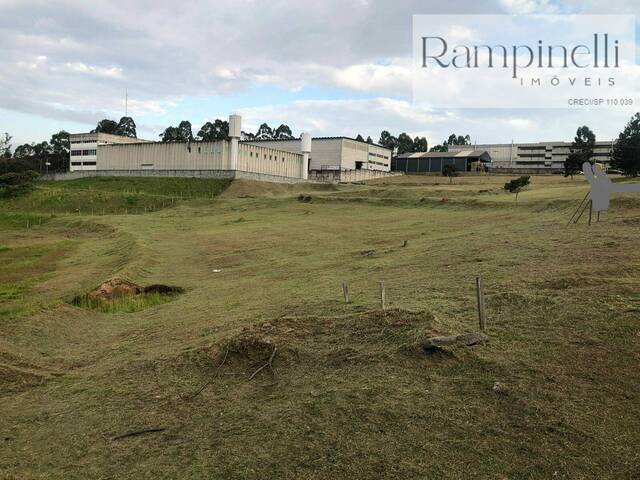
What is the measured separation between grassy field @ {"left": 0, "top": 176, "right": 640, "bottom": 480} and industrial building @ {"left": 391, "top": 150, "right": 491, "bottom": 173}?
92.9m

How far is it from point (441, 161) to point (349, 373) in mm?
110986

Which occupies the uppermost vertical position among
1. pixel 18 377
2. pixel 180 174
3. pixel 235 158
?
pixel 235 158

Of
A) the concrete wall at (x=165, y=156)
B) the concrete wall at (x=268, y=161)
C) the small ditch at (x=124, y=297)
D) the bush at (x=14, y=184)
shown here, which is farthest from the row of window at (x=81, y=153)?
the small ditch at (x=124, y=297)

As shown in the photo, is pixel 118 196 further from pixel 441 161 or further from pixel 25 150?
pixel 25 150

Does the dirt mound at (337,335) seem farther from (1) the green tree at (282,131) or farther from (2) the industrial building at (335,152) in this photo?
(1) the green tree at (282,131)

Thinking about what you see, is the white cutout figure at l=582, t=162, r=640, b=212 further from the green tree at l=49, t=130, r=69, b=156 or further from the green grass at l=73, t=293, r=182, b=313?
the green tree at l=49, t=130, r=69, b=156

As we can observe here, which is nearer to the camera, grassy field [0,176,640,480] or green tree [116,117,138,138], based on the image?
grassy field [0,176,640,480]

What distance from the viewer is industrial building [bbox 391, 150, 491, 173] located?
364 ft

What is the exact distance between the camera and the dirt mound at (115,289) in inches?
716

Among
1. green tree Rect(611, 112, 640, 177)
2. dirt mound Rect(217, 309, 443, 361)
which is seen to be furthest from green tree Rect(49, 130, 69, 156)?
dirt mound Rect(217, 309, 443, 361)

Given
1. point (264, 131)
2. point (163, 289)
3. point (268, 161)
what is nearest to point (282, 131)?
point (264, 131)

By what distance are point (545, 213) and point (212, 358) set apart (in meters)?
25.1

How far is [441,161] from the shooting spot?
378 ft

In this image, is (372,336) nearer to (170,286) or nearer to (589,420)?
(589,420)
